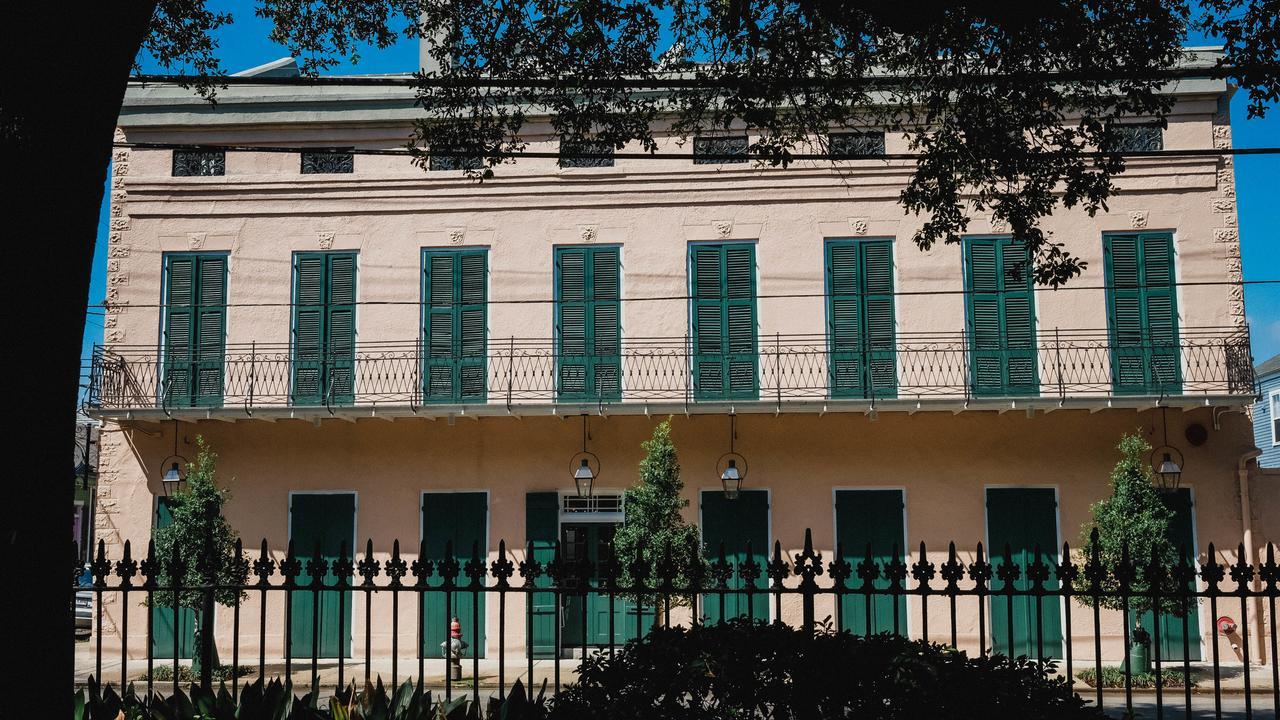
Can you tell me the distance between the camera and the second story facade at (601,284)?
1725cm

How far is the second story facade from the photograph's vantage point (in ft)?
56.6

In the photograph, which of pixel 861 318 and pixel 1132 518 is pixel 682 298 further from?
pixel 1132 518

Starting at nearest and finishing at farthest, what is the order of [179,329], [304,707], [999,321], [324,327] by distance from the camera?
[304,707] < [999,321] < [324,327] < [179,329]

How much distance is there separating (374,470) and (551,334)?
11.3 feet

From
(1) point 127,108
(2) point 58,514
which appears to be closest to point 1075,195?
(2) point 58,514

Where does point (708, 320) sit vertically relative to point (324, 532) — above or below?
above

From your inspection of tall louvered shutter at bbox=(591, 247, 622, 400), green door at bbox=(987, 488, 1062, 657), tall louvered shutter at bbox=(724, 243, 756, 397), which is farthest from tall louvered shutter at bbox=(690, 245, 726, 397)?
green door at bbox=(987, 488, 1062, 657)

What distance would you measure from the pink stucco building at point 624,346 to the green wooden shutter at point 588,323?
0.04 metres

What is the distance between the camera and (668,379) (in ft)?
57.9

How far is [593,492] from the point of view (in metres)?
17.8

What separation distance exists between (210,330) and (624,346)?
6454 millimetres

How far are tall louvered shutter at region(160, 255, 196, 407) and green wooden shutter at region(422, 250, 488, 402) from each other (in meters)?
3.66

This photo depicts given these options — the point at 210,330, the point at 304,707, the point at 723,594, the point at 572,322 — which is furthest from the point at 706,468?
the point at 304,707

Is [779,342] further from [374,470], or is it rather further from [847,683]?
[847,683]
